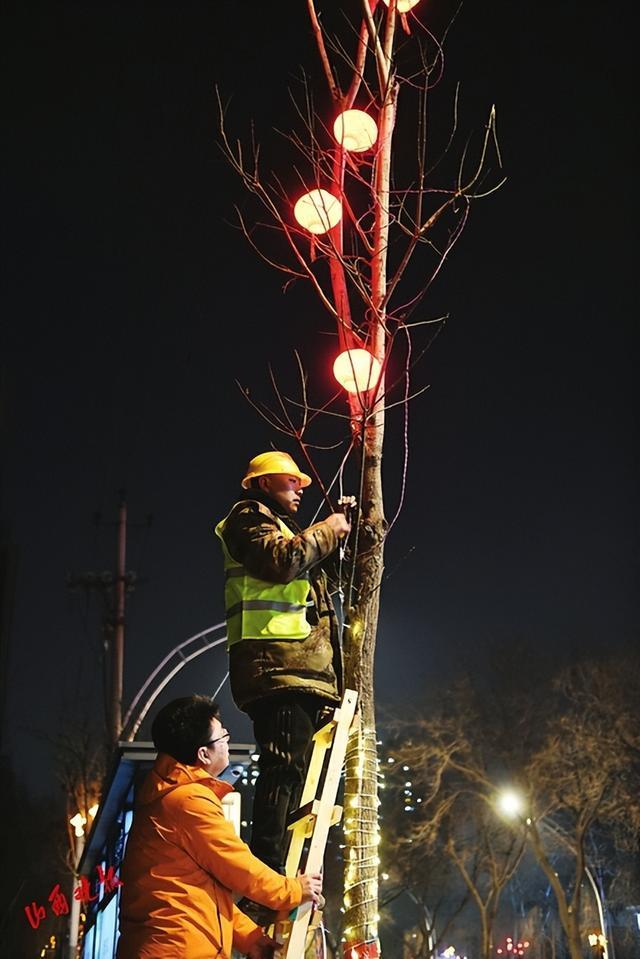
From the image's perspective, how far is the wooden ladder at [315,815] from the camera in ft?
13.8

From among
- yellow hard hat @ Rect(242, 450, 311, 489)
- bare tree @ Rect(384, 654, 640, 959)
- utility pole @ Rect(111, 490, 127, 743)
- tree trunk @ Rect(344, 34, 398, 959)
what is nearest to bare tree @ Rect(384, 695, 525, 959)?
bare tree @ Rect(384, 654, 640, 959)

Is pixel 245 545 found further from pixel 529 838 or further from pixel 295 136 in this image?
pixel 529 838

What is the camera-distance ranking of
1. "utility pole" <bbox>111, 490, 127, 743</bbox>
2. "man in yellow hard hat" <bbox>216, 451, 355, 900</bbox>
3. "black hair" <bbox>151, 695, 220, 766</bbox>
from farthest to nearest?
"utility pole" <bbox>111, 490, 127, 743</bbox>, "man in yellow hard hat" <bbox>216, 451, 355, 900</bbox>, "black hair" <bbox>151, 695, 220, 766</bbox>

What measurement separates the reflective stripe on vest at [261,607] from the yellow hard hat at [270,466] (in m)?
0.50

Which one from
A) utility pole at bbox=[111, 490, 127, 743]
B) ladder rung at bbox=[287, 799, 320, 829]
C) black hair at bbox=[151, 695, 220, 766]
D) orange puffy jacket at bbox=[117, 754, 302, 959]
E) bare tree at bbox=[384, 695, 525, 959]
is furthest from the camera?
bare tree at bbox=[384, 695, 525, 959]

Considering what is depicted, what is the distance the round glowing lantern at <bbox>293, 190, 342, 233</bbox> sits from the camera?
6898 millimetres

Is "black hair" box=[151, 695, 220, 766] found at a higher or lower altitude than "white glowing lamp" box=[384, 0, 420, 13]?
lower

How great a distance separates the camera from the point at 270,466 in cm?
575

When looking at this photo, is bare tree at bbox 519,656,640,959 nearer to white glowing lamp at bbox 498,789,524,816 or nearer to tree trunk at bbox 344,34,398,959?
white glowing lamp at bbox 498,789,524,816

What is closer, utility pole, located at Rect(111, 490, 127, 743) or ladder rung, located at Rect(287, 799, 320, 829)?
ladder rung, located at Rect(287, 799, 320, 829)

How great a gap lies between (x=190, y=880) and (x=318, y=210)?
4383mm

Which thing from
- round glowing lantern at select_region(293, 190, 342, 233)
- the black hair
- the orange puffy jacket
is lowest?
the orange puffy jacket

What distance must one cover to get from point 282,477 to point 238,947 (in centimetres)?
245

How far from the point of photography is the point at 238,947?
13.9 feet
